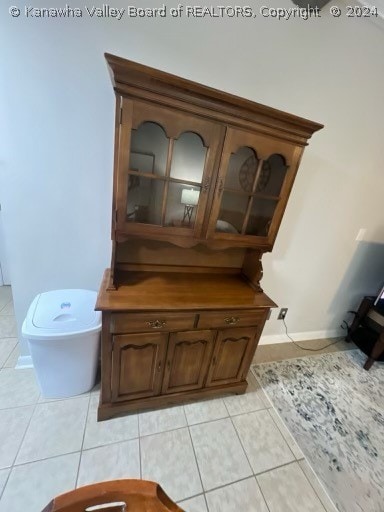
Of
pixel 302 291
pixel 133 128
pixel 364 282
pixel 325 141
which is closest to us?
pixel 133 128

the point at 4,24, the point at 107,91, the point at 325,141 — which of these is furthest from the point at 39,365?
the point at 325,141

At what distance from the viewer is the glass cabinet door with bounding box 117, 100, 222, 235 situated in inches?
39.0

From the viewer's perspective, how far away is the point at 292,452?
1.33 metres

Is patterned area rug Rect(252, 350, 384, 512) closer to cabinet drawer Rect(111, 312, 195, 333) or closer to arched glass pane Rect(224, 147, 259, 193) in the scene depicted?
cabinet drawer Rect(111, 312, 195, 333)

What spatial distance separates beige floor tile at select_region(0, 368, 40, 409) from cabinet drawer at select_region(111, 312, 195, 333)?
0.85m

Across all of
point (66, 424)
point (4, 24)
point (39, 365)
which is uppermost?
point (4, 24)

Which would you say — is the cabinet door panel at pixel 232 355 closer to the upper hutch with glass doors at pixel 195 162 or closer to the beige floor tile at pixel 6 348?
the upper hutch with glass doors at pixel 195 162

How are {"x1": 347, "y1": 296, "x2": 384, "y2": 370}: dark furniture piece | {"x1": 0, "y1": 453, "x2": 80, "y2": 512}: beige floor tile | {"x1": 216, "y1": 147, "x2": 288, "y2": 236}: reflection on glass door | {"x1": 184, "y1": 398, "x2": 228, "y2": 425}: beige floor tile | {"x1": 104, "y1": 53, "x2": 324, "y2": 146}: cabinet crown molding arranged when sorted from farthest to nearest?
{"x1": 347, "y1": 296, "x2": 384, "y2": 370}: dark furniture piece
{"x1": 184, "y1": 398, "x2": 228, "y2": 425}: beige floor tile
{"x1": 216, "y1": 147, "x2": 288, "y2": 236}: reflection on glass door
{"x1": 0, "y1": 453, "x2": 80, "y2": 512}: beige floor tile
{"x1": 104, "y1": 53, "x2": 324, "y2": 146}: cabinet crown molding

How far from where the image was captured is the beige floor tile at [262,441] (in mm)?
1271

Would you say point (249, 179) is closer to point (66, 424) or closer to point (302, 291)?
point (302, 291)

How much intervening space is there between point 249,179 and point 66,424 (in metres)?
1.78

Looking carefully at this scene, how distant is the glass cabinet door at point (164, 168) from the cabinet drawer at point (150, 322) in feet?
1.48

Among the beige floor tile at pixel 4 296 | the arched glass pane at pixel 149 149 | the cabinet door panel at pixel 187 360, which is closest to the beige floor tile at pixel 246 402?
the cabinet door panel at pixel 187 360

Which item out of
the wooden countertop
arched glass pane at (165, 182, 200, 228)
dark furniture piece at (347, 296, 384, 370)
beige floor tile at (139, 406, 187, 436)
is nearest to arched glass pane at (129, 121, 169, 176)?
arched glass pane at (165, 182, 200, 228)
